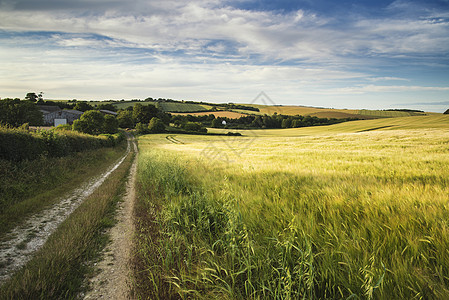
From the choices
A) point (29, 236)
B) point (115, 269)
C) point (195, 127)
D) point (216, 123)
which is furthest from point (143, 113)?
point (115, 269)

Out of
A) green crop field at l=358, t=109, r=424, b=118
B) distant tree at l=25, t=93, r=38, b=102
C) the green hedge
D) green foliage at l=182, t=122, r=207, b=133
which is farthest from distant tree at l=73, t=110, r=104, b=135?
distant tree at l=25, t=93, r=38, b=102

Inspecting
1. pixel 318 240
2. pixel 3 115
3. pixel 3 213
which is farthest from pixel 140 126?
pixel 318 240

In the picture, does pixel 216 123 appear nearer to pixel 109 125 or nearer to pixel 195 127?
pixel 195 127

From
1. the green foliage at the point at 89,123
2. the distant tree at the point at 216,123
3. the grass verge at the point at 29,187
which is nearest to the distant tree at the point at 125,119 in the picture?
the green foliage at the point at 89,123

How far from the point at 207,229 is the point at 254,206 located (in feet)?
3.06

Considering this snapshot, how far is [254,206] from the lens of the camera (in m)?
3.30

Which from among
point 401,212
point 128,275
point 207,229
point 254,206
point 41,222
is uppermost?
point 401,212

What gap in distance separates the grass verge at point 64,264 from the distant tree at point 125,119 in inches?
3629

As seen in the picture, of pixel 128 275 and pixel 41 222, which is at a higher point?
pixel 128 275

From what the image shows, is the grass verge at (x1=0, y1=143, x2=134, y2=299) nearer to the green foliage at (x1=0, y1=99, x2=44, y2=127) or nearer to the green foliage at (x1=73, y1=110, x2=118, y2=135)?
the green foliage at (x1=73, y1=110, x2=118, y2=135)

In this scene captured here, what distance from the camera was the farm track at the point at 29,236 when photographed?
3.17 meters

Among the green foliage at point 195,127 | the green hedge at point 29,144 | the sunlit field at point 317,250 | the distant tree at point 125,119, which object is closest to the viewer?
the sunlit field at point 317,250

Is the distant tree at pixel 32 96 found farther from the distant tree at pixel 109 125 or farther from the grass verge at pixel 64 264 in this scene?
the grass verge at pixel 64 264

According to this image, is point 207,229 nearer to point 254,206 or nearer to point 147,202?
point 254,206
